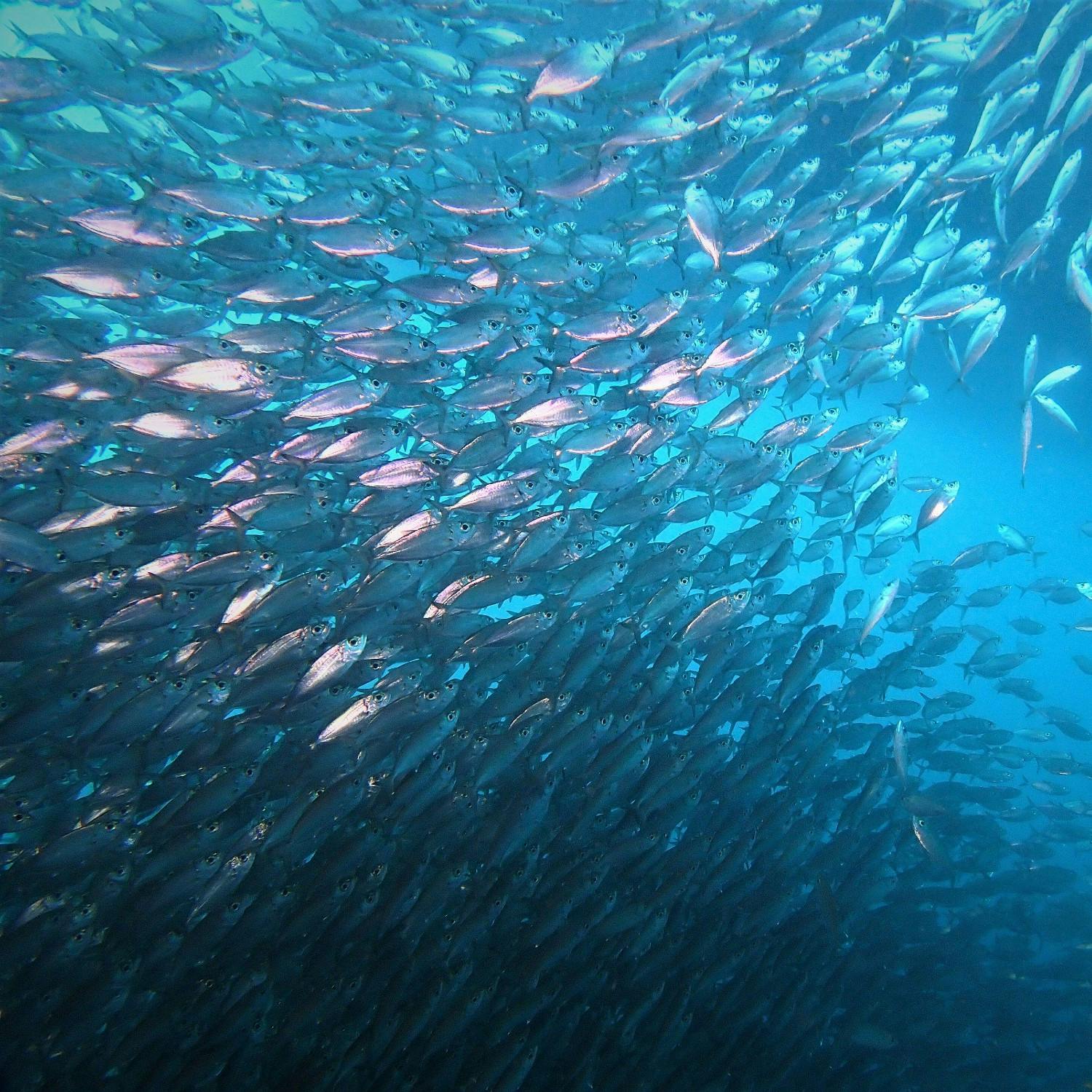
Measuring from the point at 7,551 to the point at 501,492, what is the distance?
2.99 meters

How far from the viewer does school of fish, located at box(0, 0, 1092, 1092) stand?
4.14 meters

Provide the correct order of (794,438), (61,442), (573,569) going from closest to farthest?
(61,442), (573,569), (794,438)

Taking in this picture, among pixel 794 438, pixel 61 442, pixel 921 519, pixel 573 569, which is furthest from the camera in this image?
pixel 921 519

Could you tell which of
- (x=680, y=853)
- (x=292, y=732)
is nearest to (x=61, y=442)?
(x=292, y=732)

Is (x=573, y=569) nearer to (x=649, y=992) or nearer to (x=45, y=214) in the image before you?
(x=649, y=992)

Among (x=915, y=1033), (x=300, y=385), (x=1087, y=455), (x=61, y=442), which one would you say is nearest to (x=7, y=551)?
(x=61, y=442)

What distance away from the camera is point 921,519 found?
21.9ft

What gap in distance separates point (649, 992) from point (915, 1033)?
420 centimetres

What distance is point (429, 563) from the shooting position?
500 centimetres

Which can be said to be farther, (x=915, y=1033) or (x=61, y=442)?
(x=915, y=1033)

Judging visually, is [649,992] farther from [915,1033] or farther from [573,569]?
[915,1033]

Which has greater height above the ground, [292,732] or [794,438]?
[794,438]

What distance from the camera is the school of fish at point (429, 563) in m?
4.14

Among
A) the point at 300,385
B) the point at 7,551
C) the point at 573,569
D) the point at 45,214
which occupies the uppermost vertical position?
the point at 45,214
